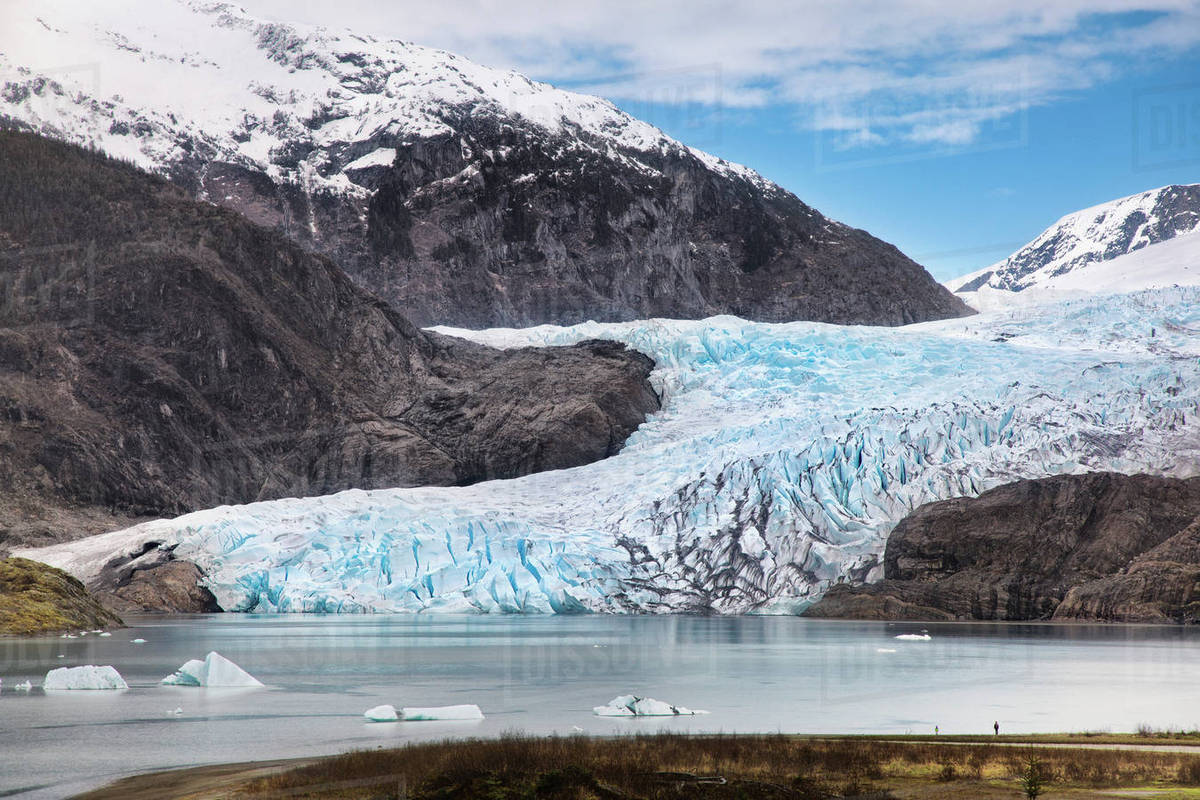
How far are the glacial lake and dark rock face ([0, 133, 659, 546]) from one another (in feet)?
93.4

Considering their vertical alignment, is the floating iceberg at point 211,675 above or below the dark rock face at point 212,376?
below

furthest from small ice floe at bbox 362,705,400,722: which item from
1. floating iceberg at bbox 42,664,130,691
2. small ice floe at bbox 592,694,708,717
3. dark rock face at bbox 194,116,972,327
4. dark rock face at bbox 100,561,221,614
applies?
dark rock face at bbox 194,116,972,327

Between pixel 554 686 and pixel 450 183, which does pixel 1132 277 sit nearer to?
pixel 450 183

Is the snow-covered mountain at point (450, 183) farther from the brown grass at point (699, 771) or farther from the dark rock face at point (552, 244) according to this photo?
the brown grass at point (699, 771)

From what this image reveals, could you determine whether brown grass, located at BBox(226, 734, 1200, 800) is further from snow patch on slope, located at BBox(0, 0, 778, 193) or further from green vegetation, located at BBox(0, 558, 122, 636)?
snow patch on slope, located at BBox(0, 0, 778, 193)

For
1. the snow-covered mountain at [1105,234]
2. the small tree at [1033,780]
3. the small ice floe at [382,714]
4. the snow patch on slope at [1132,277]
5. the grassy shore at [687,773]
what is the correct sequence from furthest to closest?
1. the snow-covered mountain at [1105,234]
2. the snow patch on slope at [1132,277]
3. the small ice floe at [382,714]
4. the grassy shore at [687,773]
5. the small tree at [1033,780]

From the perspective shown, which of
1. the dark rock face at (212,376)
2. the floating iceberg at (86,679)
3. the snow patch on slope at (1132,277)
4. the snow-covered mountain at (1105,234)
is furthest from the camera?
the snow-covered mountain at (1105,234)

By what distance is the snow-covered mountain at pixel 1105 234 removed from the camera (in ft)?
550

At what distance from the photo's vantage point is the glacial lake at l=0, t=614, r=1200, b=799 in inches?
580

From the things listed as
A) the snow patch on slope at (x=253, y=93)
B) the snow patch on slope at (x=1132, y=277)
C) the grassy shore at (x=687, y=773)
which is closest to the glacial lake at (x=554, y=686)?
the grassy shore at (x=687, y=773)

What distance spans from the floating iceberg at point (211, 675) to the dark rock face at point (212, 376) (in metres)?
39.7

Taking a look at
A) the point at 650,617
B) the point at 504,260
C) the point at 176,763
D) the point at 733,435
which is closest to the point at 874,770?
the point at 176,763

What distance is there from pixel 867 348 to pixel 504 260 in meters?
48.3

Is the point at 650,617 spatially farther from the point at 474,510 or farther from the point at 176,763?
the point at 176,763
